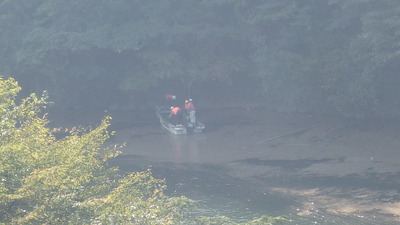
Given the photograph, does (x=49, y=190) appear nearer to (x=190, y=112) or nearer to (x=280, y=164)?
(x=280, y=164)

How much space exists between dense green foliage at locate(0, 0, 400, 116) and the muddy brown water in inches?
62.6

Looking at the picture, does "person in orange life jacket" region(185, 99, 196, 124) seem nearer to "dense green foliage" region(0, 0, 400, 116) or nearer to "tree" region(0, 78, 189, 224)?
"dense green foliage" region(0, 0, 400, 116)

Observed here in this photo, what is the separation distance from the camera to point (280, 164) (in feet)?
68.9

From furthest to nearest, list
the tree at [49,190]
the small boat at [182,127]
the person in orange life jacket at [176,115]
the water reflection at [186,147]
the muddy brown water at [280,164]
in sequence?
the person in orange life jacket at [176,115] → the small boat at [182,127] → the water reflection at [186,147] → the muddy brown water at [280,164] → the tree at [49,190]

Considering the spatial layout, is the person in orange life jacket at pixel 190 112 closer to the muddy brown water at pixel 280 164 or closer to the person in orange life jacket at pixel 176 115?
the person in orange life jacket at pixel 176 115

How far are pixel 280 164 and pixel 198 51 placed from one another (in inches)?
503

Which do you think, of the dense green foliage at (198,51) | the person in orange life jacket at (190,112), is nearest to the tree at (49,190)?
the person in orange life jacket at (190,112)

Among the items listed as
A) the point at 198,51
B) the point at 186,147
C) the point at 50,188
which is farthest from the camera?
the point at 198,51

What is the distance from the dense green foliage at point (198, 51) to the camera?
26406 mm

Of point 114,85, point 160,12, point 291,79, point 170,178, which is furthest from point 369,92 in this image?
point 114,85

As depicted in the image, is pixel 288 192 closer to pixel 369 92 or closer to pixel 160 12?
pixel 369 92

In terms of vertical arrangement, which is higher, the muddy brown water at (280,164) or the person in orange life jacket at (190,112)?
the person in orange life jacket at (190,112)

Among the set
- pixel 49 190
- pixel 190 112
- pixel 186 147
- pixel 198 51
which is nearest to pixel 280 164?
pixel 186 147

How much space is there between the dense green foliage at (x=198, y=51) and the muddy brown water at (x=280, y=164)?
1.59 metres
